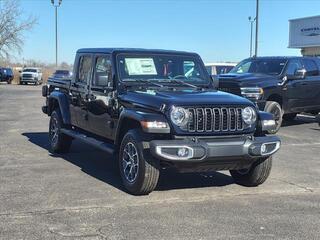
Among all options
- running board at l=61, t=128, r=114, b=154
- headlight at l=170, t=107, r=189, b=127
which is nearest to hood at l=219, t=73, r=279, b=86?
running board at l=61, t=128, r=114, b=154

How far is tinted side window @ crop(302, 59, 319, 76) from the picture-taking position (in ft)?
49.9

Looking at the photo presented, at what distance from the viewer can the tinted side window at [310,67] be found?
15.2m

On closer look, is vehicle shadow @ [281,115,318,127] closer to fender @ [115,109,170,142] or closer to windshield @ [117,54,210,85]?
windshield @ [117,54,210,85]

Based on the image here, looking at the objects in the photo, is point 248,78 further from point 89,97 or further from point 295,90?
point 89,97

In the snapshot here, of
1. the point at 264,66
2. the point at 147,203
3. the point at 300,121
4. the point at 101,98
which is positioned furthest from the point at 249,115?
the point at 300,121

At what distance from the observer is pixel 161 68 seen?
8.09m

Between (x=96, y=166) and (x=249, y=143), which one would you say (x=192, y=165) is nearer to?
(x=249, y=143)

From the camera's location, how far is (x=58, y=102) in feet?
33.1

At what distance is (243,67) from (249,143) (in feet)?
29.3

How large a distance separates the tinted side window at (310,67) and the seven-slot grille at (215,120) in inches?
355

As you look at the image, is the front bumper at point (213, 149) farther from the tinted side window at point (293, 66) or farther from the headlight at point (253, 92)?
the tinted side window at point (293, 66)

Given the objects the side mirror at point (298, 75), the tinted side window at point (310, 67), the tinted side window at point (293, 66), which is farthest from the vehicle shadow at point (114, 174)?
the tinted side window at point (310, 67)

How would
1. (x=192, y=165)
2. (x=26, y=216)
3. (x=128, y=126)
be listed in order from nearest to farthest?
(x=26, y=216), (x=192, y=165), (x=128, y=126)

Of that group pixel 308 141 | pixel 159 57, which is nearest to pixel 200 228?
pixel 159 57
